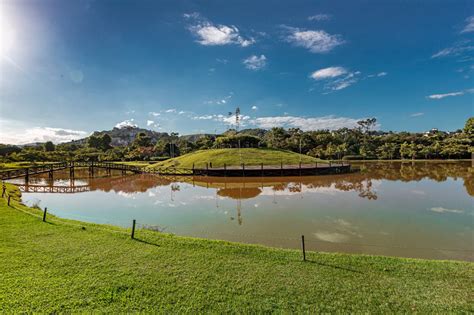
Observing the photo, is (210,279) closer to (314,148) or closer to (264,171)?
(264,171)

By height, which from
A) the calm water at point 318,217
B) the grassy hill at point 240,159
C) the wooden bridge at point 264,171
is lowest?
the calm water at point 318,217

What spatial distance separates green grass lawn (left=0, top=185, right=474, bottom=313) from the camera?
495cm

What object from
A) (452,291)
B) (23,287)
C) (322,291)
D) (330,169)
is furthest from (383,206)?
(330,169)

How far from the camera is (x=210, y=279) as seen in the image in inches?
229

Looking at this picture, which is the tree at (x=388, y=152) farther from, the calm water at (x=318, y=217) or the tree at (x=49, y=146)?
the tree at (x=49, y=146)

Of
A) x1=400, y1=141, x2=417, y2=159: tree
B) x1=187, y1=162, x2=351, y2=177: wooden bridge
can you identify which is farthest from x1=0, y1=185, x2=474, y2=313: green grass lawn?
x1=400, y1=141, x2=417, y2=159: tree

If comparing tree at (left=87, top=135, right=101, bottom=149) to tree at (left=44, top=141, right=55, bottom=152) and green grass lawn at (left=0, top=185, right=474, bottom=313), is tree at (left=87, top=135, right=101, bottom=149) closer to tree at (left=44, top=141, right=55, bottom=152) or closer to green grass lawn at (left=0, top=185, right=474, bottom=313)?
tree at (left=44, top=141, right=55, bottom=152)

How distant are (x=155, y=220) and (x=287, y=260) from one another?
802 centimetres

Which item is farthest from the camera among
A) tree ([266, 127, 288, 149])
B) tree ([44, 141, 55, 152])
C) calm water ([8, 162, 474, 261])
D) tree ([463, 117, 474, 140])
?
tree ([44, 141, 55, 152])

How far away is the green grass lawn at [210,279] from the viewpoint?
4945 mm

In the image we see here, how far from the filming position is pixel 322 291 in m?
5.34

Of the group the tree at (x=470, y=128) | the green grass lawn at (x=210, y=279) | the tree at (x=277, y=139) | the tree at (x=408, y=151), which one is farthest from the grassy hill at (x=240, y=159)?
the tree at (x=470, y=128)

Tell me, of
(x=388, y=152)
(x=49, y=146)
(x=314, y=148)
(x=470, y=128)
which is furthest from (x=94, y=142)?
(x=470, y=128)

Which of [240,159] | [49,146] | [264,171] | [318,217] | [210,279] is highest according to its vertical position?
[49,146]
